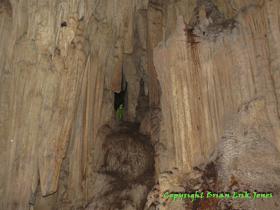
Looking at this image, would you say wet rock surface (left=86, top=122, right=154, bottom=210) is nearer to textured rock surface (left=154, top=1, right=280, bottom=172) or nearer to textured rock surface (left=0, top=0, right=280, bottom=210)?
textured rock surface (left=0, top=0, right=280, bottom=210)

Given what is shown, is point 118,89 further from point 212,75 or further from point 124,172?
point 212,75

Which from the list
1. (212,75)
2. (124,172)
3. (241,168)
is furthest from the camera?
(124,172)

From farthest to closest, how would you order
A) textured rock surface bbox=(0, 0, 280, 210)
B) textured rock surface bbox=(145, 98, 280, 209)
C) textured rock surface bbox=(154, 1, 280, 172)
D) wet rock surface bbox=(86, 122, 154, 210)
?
wet rock surface bbox=(86, 122, 154, 210) < textured rock surface bbox=(154, 1, 280, 172) < textured rock surface bbox=(0, 0, 280, 210) < textured rock surface bbox=(145, 98, 280, 209)

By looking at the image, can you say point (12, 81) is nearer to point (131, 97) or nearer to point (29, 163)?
point (29, 163)

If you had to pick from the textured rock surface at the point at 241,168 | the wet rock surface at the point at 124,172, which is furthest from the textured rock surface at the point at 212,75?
the wet rock surface at the point at 124,172

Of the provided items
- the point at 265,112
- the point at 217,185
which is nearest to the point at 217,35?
the point at 265,112

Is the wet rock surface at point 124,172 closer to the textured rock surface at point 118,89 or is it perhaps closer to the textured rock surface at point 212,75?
the textured rock surface at point 118,89

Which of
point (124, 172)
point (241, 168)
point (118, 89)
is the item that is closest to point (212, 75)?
point (241, 168)

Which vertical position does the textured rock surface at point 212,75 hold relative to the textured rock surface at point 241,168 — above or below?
above

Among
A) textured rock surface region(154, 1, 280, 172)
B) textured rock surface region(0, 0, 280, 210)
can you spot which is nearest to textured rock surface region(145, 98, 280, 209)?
textured rock surface region(0, 0, 280, 210)

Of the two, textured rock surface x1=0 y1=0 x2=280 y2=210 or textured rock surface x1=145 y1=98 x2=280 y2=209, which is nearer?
textured rock surface x1=145 y1=98 x2=280 y2=209

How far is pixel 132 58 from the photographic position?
13328 millimetres

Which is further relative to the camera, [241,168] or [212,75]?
[212,75]

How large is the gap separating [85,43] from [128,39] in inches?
96.8
